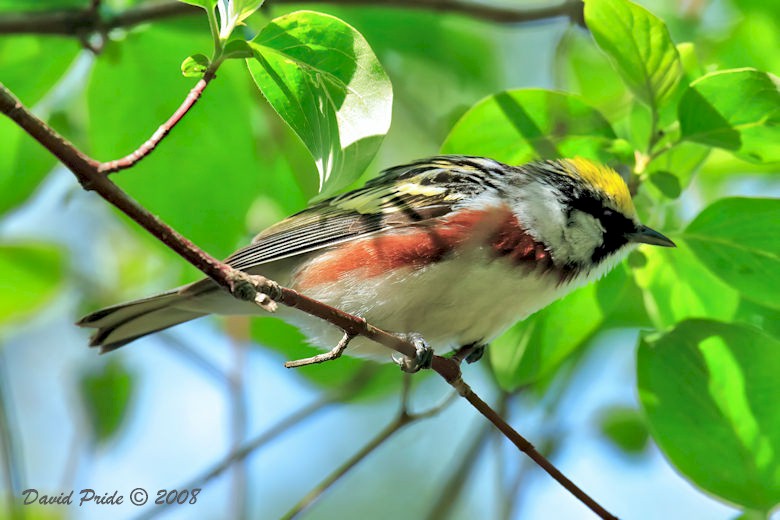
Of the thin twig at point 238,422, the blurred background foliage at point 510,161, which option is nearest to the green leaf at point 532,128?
the blurred background foliage at point 510,161

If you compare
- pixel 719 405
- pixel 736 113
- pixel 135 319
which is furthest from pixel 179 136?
pixel 719 405

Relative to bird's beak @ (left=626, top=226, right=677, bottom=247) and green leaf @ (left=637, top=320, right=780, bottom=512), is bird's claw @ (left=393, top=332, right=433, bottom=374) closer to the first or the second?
green leaf @ (left=637, top=320, right=780, bottom=512)

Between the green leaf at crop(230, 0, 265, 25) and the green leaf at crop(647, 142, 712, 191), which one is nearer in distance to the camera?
the green leaf at crop(230, 0, 265, 25)

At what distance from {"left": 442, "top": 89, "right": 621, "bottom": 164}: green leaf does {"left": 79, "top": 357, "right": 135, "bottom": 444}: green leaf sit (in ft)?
7.46

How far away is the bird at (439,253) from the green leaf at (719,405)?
0.37 m

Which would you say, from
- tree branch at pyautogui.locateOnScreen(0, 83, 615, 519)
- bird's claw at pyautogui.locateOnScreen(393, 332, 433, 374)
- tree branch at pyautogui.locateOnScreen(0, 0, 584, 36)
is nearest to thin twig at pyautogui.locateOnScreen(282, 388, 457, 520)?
bird's claw at pyautogui.locateOnScreen(393, 332, 433, 374)

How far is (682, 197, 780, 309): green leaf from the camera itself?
2746 millimetres

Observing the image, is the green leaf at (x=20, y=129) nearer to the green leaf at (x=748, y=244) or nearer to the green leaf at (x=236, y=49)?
the green leaf at (x=236, y=49)

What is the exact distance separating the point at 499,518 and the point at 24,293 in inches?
96.0

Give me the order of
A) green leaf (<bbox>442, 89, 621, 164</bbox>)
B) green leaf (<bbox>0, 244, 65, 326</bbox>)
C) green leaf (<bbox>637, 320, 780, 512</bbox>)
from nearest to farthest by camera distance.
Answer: green leaf (<bbox>637, 320, 780, 512</bbox>) → green leaf (<bbox>442, 89, 621, 164</bbox>) → green leaf (<bbox>0, 244, 65, 326</bbox>)

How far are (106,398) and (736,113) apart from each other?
3126mm

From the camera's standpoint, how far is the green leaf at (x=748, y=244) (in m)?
2.75

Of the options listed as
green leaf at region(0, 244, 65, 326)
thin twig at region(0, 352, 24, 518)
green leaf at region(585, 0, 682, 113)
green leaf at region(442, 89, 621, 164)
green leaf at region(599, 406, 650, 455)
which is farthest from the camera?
green leaf at region(599, 406, 650, 455)

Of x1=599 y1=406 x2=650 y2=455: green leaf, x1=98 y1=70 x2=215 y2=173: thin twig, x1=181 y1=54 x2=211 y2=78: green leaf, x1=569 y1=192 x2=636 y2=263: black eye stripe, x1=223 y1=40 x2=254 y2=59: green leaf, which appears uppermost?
x1=223 y1=40 x2=254 y2=59: green leaf
